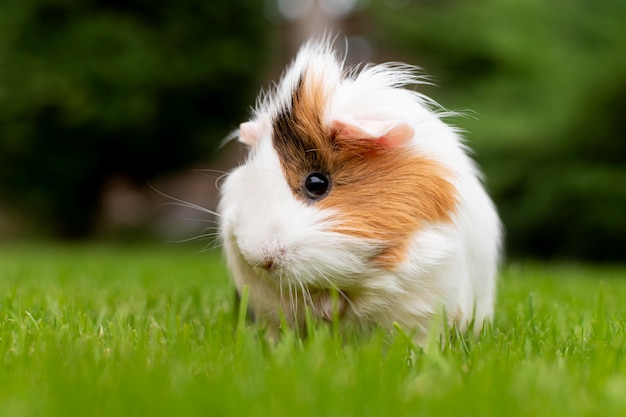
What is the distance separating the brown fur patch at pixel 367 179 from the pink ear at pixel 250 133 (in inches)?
6.4

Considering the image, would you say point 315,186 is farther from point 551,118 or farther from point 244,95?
point 244,95

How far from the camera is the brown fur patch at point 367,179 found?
2141mm

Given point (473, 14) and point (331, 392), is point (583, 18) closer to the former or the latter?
point (473, 14)

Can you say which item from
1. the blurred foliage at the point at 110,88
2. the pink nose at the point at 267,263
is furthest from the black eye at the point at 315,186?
the blurred foliage at the point at 110,88

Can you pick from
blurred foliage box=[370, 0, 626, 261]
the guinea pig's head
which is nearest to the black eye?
the guinea pig's head

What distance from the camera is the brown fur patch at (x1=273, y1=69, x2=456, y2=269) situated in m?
2.14

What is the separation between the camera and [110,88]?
9.92 metres

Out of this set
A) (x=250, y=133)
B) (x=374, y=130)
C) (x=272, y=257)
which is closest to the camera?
(x=272, y=257)

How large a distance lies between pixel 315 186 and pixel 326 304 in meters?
0.39

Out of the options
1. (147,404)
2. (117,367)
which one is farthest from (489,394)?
(117,367)

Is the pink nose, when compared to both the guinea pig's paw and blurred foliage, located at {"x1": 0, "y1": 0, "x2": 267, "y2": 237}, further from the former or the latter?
blurred foliage, located at {"x1": 0, "y1": 0, "x2": 267, "y2": 237}

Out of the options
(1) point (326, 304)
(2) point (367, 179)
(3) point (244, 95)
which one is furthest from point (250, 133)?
(3) point (244, 95)

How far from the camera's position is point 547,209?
822 cm

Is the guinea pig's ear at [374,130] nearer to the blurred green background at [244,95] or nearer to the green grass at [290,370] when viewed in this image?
the green grass at [290,370]
